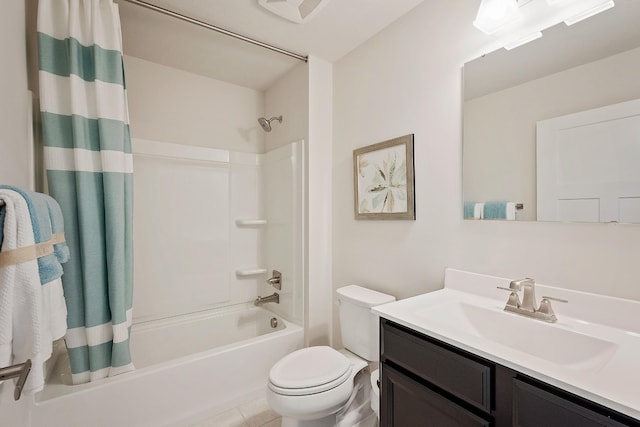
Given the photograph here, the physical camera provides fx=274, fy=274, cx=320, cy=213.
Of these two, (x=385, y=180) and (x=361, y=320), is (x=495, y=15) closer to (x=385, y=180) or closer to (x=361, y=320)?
(x=385, y=180)

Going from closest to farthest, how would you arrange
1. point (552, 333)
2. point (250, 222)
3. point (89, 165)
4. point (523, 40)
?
point (552, 333) → point (523, 40) → point (89, 165) → point (250, 222)

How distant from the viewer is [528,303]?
1033 millimetres

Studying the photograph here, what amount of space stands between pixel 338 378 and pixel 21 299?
124cm

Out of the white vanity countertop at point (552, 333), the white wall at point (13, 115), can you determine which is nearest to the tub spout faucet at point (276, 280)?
the white vanity countertop at point (552, 333)

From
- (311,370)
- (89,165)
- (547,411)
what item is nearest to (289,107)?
(89,165)

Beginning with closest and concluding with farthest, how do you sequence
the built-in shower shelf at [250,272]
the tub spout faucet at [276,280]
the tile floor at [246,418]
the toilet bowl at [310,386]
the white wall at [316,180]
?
the toilet bowl at [310,386] → the tile floor at [246,418] → the white wall at [316,180] → the tub spout faucet at [276,280] → the built-in shower shelf at [250,272]

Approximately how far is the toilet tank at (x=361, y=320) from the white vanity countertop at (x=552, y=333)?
15.0 inches

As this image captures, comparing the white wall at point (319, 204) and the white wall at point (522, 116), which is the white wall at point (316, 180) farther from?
the white wall at point (522, 116)

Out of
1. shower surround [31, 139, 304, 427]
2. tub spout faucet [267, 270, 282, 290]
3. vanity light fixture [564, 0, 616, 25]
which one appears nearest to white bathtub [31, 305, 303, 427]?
shower surround [31, 139, 304, 427]

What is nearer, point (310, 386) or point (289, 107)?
point (310, 386)

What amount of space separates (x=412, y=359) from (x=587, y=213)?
82 centimetres

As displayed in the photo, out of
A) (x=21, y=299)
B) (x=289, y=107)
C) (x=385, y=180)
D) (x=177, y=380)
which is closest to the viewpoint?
(x=21, y=299)

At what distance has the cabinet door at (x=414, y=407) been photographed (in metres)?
0.82

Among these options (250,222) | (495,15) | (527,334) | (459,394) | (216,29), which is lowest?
(459,394)
